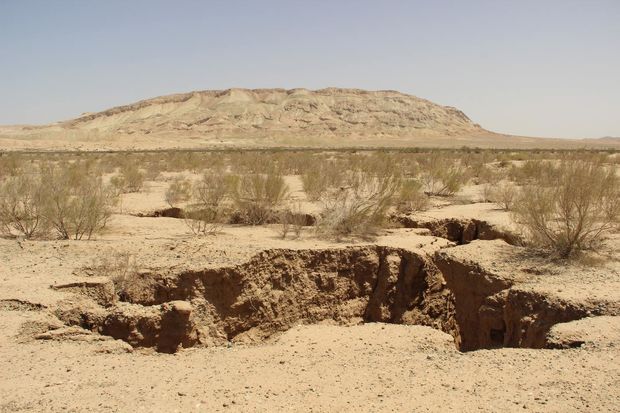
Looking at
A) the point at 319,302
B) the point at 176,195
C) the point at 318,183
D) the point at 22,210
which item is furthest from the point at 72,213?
the point at 318,183

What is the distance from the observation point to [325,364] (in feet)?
15.6

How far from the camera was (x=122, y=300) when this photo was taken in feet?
21.5

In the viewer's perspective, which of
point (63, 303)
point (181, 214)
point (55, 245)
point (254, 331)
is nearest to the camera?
point (63, 303)

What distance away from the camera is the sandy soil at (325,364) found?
12.8ft

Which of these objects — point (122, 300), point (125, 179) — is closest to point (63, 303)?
point (122, 300)

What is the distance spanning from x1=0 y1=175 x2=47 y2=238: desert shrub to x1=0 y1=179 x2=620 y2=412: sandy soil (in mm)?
1805

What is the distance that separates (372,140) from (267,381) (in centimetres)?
7280

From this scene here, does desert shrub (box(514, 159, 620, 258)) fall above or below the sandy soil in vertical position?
above

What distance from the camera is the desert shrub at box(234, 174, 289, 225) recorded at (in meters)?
10.9

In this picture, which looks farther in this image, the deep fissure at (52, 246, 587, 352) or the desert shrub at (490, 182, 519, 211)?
the desert shrub at (490, 182, 519, 211)

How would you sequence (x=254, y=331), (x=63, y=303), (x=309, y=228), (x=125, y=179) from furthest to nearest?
(x=125, y=179) < (x=309, y=228) < (x=254, y=331) < (x=63, y=303)

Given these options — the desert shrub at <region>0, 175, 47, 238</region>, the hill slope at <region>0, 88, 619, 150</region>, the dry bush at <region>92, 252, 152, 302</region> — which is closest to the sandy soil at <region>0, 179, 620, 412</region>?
the dry bush at <region>92, 252, 152, 302</region>

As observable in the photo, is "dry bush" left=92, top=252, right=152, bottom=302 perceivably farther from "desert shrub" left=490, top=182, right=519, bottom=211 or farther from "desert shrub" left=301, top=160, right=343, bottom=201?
"desert shrub" left=490, top=182, right=519, bottom=211

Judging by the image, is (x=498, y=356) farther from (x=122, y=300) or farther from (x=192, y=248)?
(x=192, y=248)
